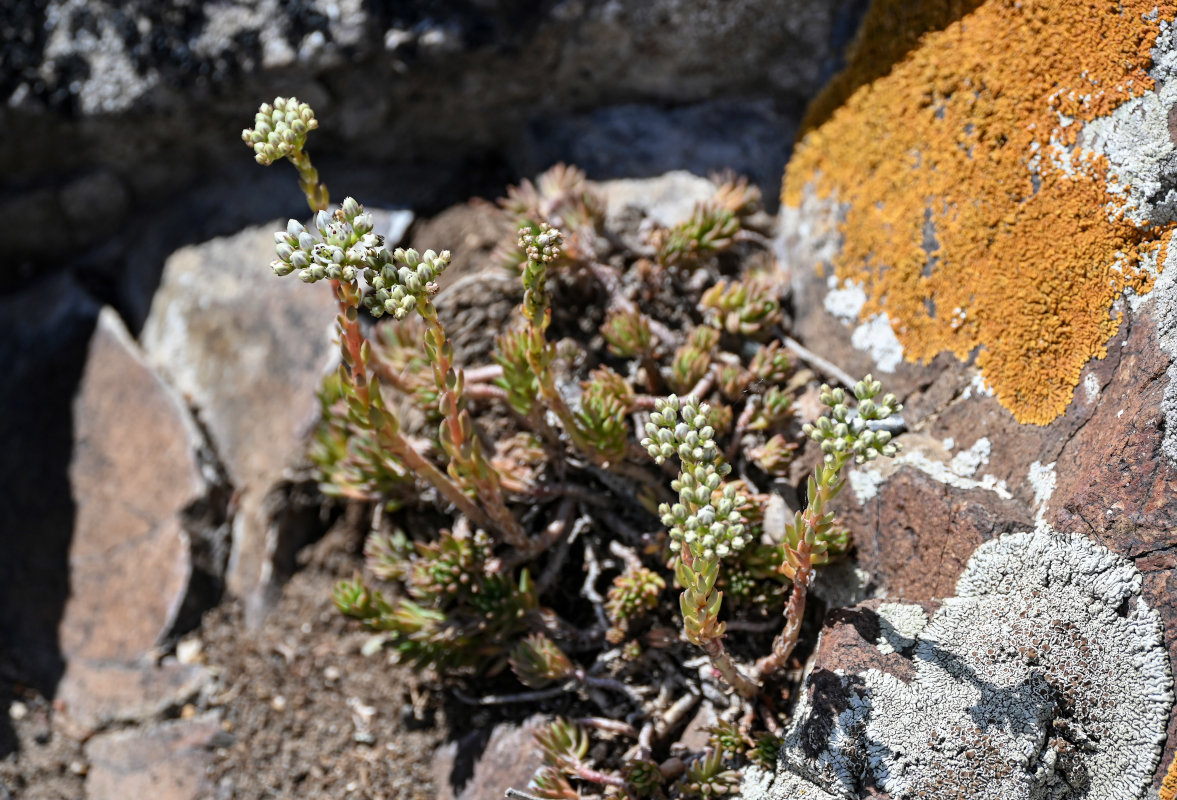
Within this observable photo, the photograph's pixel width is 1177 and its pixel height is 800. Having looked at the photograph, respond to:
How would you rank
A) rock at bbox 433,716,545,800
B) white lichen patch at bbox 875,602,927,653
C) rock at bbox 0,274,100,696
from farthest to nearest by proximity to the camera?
rock at bbox 0,274,100,696 → rock at bbox 433,716,545,800 → white lichen patch at bbox 875,602,927,653

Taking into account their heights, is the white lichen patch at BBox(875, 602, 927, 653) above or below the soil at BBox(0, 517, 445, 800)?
above

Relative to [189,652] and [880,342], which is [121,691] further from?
[880,342]

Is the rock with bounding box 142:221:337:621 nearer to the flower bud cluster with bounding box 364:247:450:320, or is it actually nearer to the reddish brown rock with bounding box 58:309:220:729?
the reddish brown rock with bounding box 58:309:220:729

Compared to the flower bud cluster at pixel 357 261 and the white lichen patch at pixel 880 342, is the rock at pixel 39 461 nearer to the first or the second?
the flower bud cluster at pixel 357 261

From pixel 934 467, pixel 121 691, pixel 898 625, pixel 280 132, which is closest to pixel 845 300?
pixel 934 467

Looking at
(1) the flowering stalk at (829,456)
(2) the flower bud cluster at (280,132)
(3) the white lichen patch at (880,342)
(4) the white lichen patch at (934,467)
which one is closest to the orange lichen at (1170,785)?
(4) the white lichen patch at (934,467)

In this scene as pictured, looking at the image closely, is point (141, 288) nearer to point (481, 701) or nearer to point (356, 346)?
point (356, 346)

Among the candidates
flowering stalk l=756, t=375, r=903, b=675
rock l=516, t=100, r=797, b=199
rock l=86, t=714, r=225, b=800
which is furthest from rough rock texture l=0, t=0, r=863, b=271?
rock l=86, t=714, r=225, b=800
